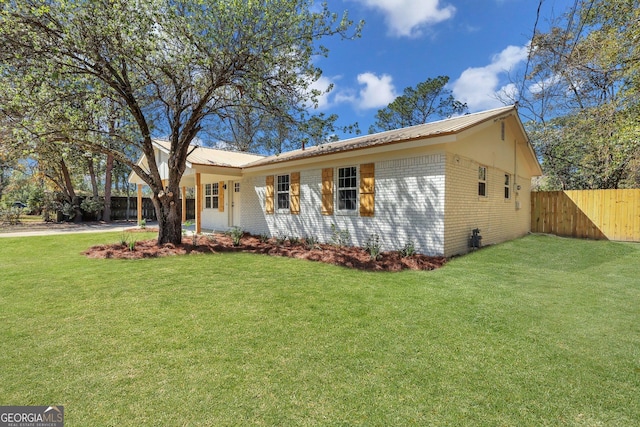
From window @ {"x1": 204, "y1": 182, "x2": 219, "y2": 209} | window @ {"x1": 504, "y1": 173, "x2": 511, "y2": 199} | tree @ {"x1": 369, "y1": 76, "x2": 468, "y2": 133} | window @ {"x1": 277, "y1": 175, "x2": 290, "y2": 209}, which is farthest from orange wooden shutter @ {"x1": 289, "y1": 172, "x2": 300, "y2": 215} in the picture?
tree @ {"x1": 369, "y1": 76, "x2": 468, "y2": 133}

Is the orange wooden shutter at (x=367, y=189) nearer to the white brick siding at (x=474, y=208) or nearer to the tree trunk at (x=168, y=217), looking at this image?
the white brick siding at (x=474, y=208)

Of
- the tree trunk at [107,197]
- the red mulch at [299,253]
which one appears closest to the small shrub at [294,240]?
the red mulch at [299,253]

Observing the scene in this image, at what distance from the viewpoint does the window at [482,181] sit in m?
9.27

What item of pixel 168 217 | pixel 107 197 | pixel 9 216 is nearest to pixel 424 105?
pixel 168 217

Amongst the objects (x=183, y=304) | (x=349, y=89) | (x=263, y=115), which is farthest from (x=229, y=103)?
(x=349, y=89)

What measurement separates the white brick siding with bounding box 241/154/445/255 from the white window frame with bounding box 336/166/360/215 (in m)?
0.13

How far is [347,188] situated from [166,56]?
600 centimetres

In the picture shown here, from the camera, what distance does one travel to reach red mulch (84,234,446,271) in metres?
6.95

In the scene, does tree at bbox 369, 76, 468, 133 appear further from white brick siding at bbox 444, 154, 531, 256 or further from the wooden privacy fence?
white brick siding at bbox 444, 154, 531, 256

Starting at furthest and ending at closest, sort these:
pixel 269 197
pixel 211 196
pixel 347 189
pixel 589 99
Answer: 1. pixel 211 196
2. pixel 589 99
3. pixel 269 197
4. pixel 347 189

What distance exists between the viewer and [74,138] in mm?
7855

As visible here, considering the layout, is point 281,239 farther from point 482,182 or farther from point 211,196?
point 211,196

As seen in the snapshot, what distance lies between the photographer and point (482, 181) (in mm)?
9375

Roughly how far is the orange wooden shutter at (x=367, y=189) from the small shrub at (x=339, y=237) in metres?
0.84
